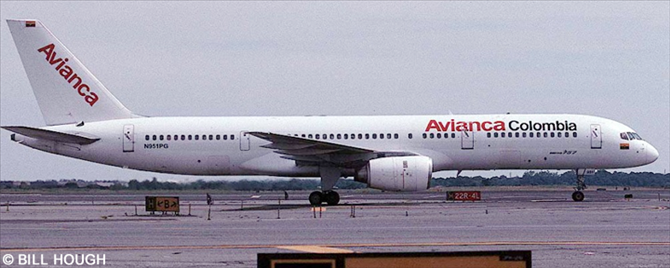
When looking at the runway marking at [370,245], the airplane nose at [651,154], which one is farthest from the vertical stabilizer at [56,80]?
the runway marking at [370,245]

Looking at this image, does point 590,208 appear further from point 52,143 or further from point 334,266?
point 334,266

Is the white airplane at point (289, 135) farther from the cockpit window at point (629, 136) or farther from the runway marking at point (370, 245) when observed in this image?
the runway marking at point (370, 245)

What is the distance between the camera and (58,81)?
43.4m

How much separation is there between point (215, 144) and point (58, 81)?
7855 mm

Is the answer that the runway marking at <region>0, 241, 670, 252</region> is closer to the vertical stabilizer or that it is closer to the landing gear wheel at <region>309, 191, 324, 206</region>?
the landing gear wheel at <region>309, 191, 324, 206</region>

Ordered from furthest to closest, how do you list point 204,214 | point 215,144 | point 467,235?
point 215,144 < point 204,214 < point 467,235

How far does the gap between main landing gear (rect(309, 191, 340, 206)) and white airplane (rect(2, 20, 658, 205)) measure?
0.14ft

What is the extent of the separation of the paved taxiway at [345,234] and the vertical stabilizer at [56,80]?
9.62m

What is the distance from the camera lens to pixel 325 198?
135 feet

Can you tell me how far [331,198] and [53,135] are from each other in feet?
40.2

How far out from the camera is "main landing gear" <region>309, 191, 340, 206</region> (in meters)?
40.3

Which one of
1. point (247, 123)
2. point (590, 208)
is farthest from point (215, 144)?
point (590, 208)

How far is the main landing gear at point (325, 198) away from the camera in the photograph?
40.3 metres

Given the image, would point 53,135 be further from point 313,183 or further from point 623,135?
point 623,135
